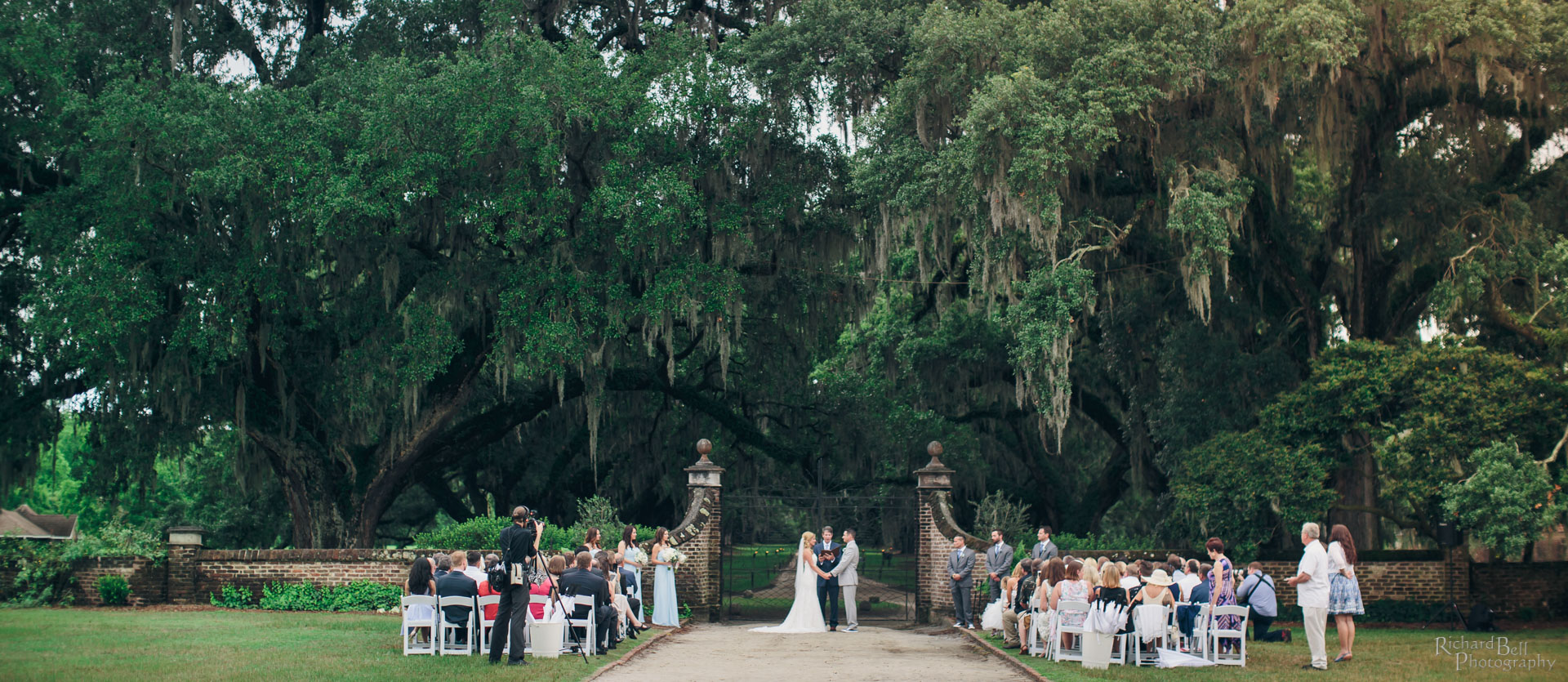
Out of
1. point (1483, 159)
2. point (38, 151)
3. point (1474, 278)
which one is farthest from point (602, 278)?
point (1483, 159)

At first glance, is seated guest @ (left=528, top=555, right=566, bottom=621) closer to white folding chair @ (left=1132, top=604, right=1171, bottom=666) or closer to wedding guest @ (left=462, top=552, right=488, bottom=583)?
wedding guest @ (left=462, top=552, right=488, bottom=583)

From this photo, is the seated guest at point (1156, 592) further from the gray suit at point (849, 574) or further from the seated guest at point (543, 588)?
the seated guest at point (543, 588)

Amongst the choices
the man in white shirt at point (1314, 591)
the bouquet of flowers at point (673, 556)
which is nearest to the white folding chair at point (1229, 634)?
the man in white shirt at point (1314, 591)

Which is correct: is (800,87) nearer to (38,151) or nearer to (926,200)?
(926,200)

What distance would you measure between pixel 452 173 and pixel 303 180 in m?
2.26

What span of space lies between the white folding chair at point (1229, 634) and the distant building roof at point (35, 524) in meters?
33.6

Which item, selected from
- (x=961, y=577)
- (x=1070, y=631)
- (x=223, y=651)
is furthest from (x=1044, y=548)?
(x=223, y=651)

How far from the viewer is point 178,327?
1878cm

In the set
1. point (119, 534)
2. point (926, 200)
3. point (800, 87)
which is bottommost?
point (119, 534)

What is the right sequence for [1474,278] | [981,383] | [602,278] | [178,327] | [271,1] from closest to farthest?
[1474,278], [178,327], [602,278], [271,1], [981,383]

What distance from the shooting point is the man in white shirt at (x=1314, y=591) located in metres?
11.0

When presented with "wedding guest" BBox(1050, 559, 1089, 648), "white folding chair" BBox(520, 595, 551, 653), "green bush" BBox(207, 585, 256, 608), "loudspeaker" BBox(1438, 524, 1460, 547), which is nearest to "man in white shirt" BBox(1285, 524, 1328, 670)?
"wedding guest" BBox(1050, 559, 1089, 648)

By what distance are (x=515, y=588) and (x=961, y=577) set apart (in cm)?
A: 704

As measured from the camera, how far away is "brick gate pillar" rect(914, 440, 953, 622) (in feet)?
57.6
